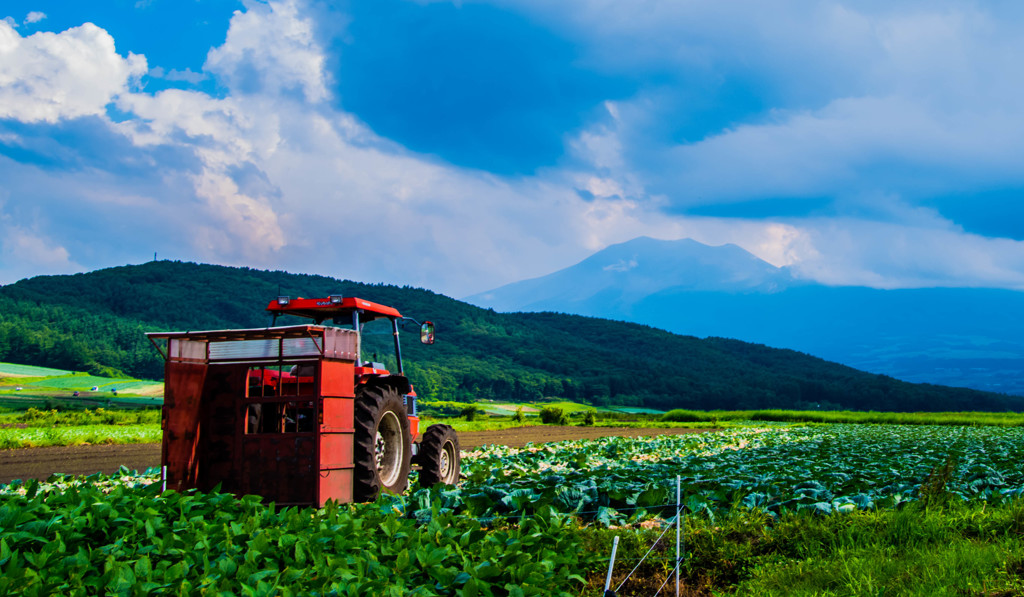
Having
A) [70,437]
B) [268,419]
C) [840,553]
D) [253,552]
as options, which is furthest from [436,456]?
[70,437]

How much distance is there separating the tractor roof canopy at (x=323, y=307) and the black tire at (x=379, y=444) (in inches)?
73.2

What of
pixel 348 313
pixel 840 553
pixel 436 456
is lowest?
pixel 840 553

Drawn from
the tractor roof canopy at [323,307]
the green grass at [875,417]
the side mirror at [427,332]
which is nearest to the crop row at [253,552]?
the tractor roof canopy at [323,307]

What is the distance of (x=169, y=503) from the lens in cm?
600

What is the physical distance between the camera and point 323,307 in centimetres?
1092

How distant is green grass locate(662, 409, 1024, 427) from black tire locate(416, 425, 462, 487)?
52.6 metres

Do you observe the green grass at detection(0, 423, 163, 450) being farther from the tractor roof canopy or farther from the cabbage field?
the cabbage field

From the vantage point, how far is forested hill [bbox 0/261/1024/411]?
93875 millimetres

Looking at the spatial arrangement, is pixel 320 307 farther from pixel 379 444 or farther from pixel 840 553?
pixel 840 553

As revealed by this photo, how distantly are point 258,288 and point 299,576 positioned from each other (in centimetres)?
13785

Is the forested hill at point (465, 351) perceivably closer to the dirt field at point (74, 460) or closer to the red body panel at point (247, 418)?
the dirt field at point (74, 460)

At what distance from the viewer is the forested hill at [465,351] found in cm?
9388

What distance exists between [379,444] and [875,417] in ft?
194

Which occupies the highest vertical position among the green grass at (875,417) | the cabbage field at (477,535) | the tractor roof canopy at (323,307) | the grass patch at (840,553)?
the tractor roof canopy at (323,307)
